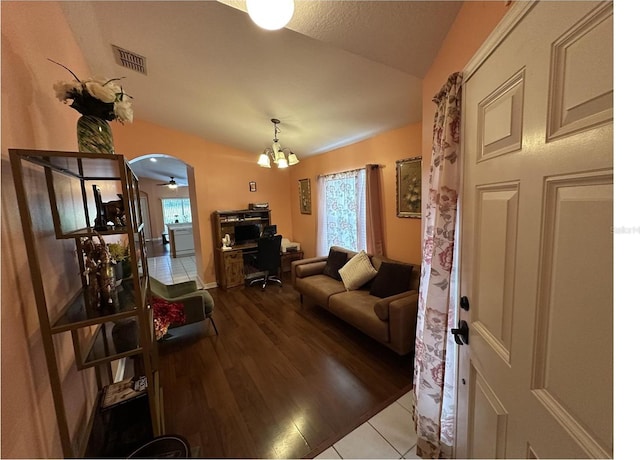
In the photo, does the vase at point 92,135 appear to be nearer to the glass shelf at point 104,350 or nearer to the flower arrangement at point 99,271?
the flower arrangement at point 99,271

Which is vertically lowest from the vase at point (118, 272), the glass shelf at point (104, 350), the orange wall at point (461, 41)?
the glass shelf at point (104, 350)

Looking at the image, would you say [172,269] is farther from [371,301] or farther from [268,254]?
[371,301]

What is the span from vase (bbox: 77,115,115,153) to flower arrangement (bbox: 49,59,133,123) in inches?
1.0

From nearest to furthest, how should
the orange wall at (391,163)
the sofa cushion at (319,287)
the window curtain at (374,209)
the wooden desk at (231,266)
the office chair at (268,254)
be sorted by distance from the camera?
the orange wall at (391,163) < the sofa cushion at (319,287) < the window curtain at (374,209) < the office chair at (268,254) < the wooden desk at (231,266)

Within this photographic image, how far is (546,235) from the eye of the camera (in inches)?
24.4

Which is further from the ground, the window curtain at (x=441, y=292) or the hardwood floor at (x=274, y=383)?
the window curtain at (x=441, y=292)

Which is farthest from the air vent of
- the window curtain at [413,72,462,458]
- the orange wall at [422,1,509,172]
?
the window curtain at [413,72,462,458]

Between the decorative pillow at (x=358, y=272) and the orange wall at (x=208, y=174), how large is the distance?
2572mm

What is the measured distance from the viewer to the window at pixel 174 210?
378 inches

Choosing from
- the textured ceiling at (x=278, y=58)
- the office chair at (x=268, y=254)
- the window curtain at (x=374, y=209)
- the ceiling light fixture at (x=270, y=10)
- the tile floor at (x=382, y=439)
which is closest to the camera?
the ceiling light fixture at (x=270, y=10)

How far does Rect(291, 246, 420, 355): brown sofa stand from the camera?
214cm

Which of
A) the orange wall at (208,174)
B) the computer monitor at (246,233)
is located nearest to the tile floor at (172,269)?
the orange wall at (208,174)
